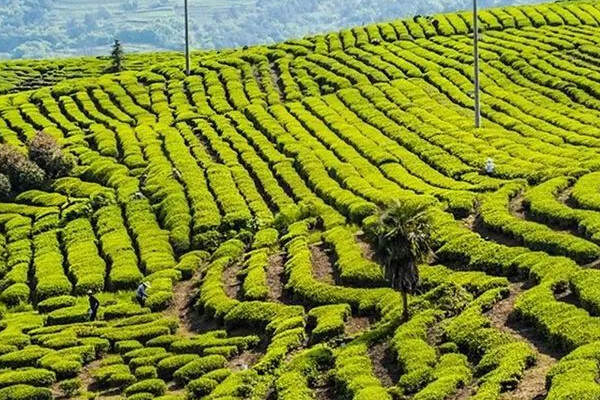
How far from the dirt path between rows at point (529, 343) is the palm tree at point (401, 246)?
11.6 ft

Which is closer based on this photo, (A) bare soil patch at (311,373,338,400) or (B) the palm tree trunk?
(A) bare soil patch at (311,373,338,400)

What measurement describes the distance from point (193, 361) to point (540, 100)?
47.9m

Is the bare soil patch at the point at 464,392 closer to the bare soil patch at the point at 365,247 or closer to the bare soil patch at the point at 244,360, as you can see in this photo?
the bare soil patch at the point at 244,360

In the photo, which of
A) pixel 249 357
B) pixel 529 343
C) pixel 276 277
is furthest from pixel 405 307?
pixel 276 277

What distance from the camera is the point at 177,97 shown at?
307 feet

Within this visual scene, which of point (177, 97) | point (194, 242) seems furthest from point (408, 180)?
point (177, 97)

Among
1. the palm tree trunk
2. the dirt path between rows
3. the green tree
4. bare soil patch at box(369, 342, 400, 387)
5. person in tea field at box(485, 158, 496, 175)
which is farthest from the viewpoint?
the green tree

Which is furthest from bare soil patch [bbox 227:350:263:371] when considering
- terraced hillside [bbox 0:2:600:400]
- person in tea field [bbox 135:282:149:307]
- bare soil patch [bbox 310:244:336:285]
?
person in tea field [bbox 135:282:149:307]

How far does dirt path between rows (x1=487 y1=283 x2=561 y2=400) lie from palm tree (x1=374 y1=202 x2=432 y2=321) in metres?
3.55

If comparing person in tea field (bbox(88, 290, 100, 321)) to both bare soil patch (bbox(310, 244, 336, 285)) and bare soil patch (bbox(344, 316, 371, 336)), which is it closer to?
bare soil patch (bbox(310, 244, 336, 285))

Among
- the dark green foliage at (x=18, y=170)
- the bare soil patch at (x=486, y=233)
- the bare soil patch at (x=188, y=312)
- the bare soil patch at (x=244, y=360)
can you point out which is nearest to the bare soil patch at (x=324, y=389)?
the bare soil patch at (x=244, y=360)

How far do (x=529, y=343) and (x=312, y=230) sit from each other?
2282 centimetres

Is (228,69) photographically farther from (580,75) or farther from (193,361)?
(193,361)

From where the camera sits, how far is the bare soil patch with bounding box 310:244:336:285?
47.2 meters
